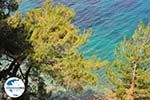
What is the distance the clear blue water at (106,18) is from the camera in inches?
2896

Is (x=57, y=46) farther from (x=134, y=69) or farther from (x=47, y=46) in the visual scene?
(x=134, y=69)

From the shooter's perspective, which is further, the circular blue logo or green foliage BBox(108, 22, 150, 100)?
green foliage BBox(108, 22, 150, 100)

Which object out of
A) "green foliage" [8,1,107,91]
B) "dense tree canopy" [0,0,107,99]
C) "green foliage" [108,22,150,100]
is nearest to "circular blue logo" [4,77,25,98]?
"dense tree canopy" [0,0,107,99]

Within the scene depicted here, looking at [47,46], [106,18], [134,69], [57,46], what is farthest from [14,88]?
[106,18]

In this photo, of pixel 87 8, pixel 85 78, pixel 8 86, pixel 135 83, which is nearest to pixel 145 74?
pixel 135 83

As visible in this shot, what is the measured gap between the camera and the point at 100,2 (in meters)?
104

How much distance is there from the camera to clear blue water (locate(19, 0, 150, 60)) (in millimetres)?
73562

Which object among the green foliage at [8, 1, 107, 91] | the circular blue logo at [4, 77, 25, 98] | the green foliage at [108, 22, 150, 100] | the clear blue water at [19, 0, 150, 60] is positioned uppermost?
the circular blue logo at [4, 77, 25, 98]

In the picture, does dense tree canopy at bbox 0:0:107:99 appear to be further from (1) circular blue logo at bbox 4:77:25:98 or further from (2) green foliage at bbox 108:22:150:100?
(1) circular blue logo at bbox 4:77:25:98

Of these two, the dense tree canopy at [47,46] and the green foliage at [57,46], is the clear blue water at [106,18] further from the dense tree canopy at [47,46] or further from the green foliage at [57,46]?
the dense tree canopy at [47,46]

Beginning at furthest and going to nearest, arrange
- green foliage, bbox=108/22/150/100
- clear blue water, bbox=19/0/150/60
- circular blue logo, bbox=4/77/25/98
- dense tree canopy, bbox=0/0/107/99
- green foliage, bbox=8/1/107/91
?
clear blue water, bbox=19/0/150/60 → green foliage, bbox=108/22/150/100 → green foliage, bbox=8/1/107/91 → dense tree canopy, bbox=0/0/107/99 → circular blue logo, bbox=4/77/25/98

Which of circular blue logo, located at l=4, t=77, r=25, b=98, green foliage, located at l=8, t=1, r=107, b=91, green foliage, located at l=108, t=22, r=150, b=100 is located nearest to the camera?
circular blue logo, located at l=4, t=77, r=25, b=98

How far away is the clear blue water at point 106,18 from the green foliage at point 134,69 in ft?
101

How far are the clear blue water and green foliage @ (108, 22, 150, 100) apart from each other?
101 ft
